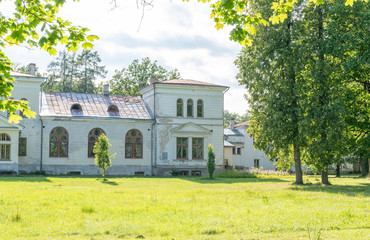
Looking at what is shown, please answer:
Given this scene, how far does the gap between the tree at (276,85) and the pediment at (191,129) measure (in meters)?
12.2

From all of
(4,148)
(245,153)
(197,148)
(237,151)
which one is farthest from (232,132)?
(4,148)

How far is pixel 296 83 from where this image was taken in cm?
2700

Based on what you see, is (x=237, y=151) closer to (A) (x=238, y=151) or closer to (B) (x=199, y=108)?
(A) (x=238, y=151)

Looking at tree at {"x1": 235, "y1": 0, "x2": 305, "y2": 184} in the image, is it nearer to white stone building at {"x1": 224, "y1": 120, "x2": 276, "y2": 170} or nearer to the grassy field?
the grassy field

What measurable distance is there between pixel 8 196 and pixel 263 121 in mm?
15930

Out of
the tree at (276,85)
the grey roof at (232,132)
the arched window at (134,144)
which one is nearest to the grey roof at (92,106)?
the arched window at (134,144)

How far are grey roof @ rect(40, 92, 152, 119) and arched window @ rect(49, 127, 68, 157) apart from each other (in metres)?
1.43

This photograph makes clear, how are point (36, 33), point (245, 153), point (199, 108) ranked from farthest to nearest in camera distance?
point (245, 153), point (199, 108), point (36, 33)

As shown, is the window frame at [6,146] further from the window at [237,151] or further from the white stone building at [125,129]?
the window at [237,151]

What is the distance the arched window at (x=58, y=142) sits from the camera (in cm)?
3722

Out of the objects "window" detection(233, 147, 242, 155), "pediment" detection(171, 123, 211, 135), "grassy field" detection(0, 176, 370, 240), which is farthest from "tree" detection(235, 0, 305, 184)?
"window" detection(233, 147, 242, 155)

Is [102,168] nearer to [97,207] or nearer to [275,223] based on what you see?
[97,207]

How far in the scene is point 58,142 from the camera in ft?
123

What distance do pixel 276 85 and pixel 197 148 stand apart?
1531cm
